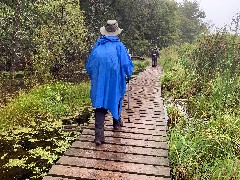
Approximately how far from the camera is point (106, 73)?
4801 millimetres

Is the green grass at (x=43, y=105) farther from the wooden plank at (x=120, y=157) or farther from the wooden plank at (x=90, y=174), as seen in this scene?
the wooden plank at (x=90, y=174)

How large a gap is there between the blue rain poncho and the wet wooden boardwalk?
0.61 metres

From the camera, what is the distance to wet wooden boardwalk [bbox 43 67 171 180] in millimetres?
3898

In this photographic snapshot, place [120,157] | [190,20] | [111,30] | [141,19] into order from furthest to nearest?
[190,20] → [141,19] → [111,30] → [120,157]

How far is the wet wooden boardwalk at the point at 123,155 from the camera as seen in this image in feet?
12.8

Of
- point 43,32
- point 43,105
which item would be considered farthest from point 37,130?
point 43,32

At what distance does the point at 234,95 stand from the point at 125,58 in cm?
409

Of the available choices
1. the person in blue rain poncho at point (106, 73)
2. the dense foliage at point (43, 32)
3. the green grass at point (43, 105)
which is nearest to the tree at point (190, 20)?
the dense foliage at point (43, 32)

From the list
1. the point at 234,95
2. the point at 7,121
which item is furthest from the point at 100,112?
the point at 234,95

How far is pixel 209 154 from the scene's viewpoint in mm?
4742

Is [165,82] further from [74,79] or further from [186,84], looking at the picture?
[74,79]

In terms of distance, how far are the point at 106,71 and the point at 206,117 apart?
3118 mm

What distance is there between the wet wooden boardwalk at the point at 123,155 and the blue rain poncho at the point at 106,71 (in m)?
0.61

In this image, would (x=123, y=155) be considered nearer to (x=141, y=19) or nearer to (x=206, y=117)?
(x=206, y=117)
